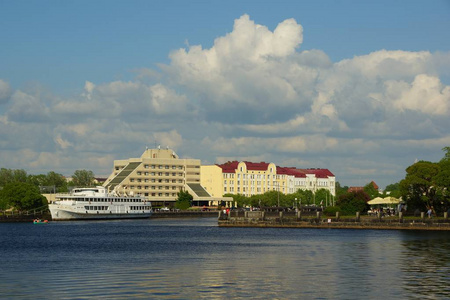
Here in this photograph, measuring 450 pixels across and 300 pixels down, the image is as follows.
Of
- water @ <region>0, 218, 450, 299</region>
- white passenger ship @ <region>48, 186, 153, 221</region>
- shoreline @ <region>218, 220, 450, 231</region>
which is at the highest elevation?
white passenger ship @ <region>48, 186, 153, 221</region>

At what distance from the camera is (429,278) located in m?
49.3

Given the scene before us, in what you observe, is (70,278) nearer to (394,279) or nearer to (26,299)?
(26,299)

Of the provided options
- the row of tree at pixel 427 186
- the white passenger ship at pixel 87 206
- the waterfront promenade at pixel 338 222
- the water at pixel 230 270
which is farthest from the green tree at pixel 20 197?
the water at pixel 230 270

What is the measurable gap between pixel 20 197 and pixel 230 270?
145m

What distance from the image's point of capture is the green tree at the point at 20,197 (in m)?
190

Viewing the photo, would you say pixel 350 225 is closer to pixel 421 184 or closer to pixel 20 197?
pixel 421 184

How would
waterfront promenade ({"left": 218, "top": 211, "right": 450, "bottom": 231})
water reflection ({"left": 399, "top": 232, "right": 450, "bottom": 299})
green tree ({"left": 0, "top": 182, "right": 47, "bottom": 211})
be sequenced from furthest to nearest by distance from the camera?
green tree ({"left": 0, "top": 182, "right": 47, "bottom": 211}) < waterfront promenade ({"left": 218, "top": 211, "right": 450, "bottom": 231}) < water reflection ({"left": 399, "top": 232, "right": 450, "bottom": 299})

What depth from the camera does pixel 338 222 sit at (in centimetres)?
12388

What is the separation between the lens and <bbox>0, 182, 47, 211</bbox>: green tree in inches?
7475

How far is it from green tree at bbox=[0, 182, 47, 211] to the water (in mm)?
107780

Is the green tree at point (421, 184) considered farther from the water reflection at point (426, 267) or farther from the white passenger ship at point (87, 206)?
the white passenger ship at point (87, 206)

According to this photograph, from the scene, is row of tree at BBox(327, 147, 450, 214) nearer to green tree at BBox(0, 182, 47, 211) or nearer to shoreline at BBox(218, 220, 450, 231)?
shoreline at BBox(218, 220, 450, 231)

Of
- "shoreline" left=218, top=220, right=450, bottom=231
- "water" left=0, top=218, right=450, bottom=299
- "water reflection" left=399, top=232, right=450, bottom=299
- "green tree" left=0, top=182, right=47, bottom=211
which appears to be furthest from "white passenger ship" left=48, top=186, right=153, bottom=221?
"water reflection" left=399, top=232, right=450, bottom=299

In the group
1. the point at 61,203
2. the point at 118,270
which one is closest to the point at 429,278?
the point at 118,270
